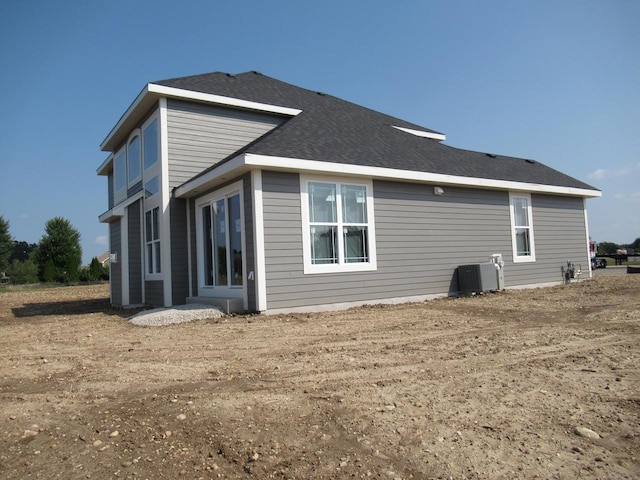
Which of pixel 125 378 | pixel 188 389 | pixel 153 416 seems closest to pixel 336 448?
pixel 153 416

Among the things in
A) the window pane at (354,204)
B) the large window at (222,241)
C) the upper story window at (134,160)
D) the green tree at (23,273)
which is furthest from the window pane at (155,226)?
the green tree at (23,273)

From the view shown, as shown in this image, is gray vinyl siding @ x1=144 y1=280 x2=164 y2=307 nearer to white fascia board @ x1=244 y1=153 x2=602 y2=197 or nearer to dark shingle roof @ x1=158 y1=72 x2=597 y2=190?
dark shingle roof @ x1=158 y1=72 x2=597 y2=190

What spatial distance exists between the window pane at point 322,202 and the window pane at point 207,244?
265 centimetres

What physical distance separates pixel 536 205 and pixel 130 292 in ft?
39.9

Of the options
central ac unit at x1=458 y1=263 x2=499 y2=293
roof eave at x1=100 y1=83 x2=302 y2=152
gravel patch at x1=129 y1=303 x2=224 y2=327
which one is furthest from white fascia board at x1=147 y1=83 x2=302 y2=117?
central ac unit at x1=458 y1=263 x2=499 y2=293

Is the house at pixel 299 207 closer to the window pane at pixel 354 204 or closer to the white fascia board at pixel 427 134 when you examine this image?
the window pane at pixel 354 204

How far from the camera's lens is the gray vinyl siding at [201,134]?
11.0 metres

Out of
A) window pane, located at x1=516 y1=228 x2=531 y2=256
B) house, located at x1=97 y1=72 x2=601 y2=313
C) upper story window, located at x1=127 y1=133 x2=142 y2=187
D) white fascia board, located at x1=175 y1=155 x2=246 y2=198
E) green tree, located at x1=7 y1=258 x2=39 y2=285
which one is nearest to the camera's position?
white fascia board, located at x1=175 y1=155 x2=246 y2=198

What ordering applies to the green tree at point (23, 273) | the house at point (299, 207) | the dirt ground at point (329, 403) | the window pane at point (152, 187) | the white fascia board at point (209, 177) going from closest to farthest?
the dirt ground at point (329, 403) → the white fascia board at point (209, 177) → the house at point (299, 207) → the window pane at point (152, 187) → the green tree at point (23, 273)

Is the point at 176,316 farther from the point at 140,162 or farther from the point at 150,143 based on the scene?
the point at 140,162

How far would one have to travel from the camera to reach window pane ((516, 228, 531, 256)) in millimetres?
13328

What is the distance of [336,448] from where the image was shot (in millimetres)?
2811

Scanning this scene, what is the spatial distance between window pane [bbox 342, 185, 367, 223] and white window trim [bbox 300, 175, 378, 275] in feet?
0.31

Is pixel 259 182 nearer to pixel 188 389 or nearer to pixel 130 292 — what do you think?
pixel 188 389
